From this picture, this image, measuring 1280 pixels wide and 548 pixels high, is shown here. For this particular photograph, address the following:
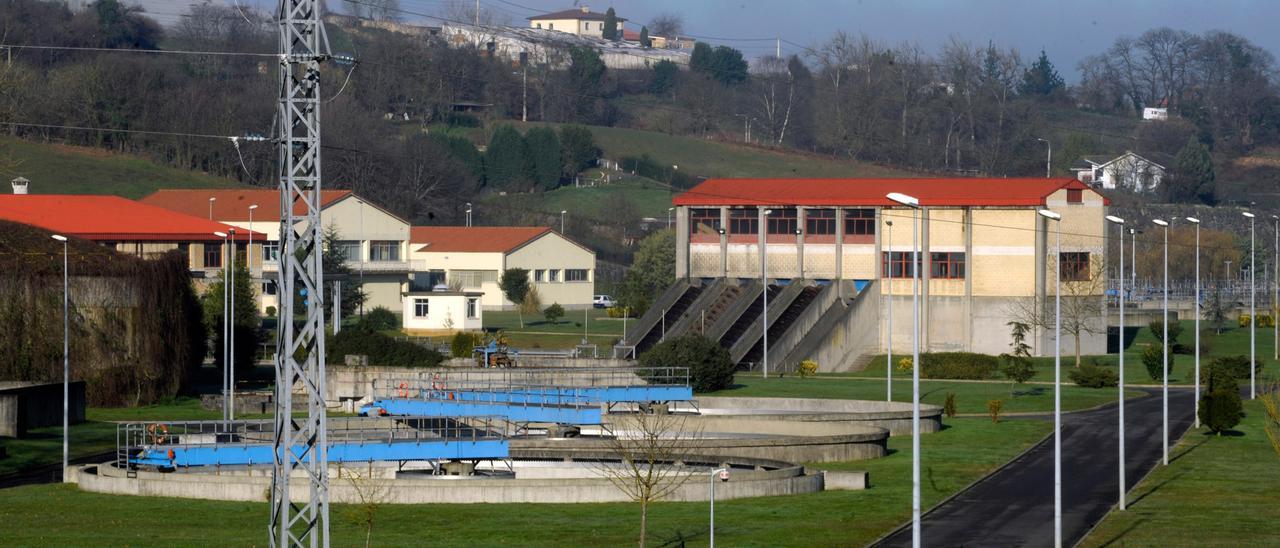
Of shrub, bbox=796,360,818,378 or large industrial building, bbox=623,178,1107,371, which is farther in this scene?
large industrial building, bbox=623,178,1107,371

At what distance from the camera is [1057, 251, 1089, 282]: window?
262 feet

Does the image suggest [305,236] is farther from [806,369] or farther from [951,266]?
[951,266]

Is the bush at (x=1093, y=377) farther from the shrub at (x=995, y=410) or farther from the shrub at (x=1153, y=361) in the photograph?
the shrub at (x=995, y=410)

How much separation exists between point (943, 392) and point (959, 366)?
682 centimetres

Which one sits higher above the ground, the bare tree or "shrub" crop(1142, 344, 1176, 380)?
"shrub" crop(1142, 344, 1176, 380)

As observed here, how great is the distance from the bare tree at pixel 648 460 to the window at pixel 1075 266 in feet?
110

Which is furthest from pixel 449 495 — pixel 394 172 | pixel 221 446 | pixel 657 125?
pixel 657 125

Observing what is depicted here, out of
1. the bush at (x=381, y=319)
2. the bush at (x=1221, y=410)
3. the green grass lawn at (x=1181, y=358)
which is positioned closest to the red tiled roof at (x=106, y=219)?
the bush at (x=381, y=319)

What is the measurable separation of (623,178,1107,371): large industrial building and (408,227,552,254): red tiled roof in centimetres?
2809

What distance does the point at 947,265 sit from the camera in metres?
80.8

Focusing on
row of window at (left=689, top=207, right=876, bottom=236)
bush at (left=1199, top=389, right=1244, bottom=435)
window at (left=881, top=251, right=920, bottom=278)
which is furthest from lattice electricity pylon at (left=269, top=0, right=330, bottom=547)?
row of window at (left=689, top=207, right=876, bottom=236)

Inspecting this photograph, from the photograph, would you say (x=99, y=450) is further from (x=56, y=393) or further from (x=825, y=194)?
(x=825, y=194)

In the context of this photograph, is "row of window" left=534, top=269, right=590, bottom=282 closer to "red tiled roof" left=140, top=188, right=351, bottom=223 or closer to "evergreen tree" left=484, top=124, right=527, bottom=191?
"red tiled roof" left=140, top=188, right=351, bottom=223

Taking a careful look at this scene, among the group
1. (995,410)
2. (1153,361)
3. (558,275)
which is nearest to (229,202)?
(558,275)
